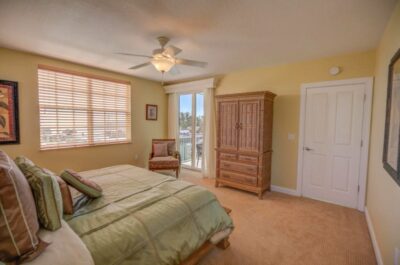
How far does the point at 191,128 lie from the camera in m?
4.98

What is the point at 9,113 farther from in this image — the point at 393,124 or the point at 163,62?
the point at 393,124

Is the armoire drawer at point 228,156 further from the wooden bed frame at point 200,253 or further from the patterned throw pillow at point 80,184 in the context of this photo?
the patterned throw pillow at point 80,184

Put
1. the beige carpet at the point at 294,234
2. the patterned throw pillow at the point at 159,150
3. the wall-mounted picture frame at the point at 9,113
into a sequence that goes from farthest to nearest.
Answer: the patterned throw pillow at the point at 159,150 < the wall-mounted picture frame at the point at 9,113 < the beige carpet at the point at 294,234

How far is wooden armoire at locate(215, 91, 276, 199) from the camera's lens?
3.35 m

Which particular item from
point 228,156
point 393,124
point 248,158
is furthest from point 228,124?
point 393,124

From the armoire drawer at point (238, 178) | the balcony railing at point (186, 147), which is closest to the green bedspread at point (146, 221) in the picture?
the armoire drawer at point (238, 178)

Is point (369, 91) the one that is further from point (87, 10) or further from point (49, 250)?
point (49, 250)

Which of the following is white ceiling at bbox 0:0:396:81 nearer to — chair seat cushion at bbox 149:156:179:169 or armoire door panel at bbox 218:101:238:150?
armoire door panel at bbox 218:101:238:150

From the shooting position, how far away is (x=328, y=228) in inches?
95.7

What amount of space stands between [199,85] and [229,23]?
250cm

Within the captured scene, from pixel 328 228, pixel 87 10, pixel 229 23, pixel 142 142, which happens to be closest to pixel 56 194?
pixel 87 10

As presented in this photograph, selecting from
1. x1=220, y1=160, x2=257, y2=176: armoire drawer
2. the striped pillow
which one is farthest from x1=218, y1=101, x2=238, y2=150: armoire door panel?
the striped pillow

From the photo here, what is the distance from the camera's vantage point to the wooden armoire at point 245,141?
11.0ft

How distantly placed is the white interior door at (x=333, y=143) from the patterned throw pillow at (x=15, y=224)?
3.62m
